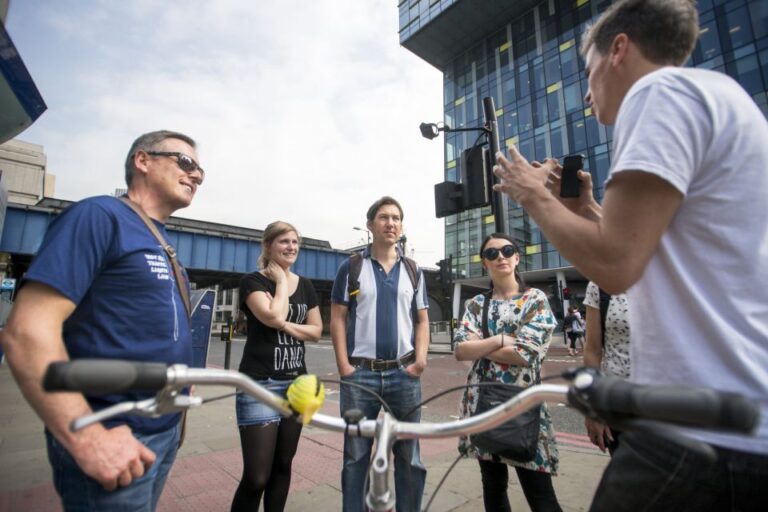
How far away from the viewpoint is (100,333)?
4.85 feet

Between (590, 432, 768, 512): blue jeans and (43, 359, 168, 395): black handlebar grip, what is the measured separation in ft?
3.62

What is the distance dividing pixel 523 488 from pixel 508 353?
776 millimetres

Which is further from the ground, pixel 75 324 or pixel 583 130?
pixel 583 130

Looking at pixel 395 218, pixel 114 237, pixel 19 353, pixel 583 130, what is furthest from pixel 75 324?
pixel 583 130

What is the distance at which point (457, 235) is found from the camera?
32.3 meters

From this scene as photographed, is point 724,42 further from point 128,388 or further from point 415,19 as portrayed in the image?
point 128,388

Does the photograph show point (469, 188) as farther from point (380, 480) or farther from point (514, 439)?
point (380, 480)

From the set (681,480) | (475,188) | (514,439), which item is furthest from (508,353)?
(475,188)

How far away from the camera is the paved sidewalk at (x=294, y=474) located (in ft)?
10.9

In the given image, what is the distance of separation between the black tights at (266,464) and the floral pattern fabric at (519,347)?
1.11 meters

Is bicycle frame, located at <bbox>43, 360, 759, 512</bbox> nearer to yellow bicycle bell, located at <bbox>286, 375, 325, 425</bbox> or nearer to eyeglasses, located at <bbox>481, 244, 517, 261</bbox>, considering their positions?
yellow bicycle bell, located at <bbox>286, 375, 325, 425</bbox>

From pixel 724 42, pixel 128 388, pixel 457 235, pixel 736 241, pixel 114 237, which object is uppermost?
pixel 724 42

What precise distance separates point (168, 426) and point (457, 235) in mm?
31492

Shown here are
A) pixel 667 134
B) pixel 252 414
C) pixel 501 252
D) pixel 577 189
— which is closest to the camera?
pixel 667 134
